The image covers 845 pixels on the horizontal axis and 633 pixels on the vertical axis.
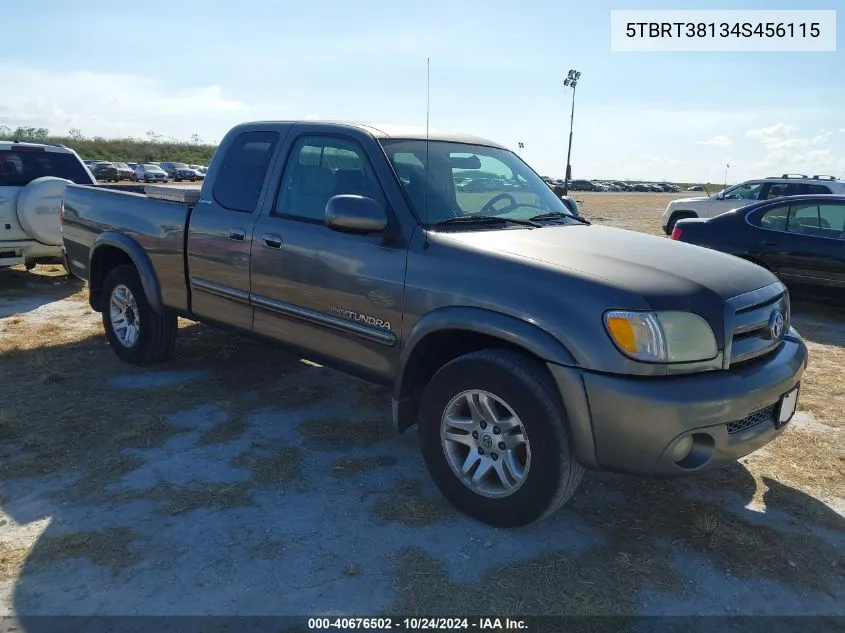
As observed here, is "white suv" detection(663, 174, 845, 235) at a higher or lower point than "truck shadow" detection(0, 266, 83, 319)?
higher

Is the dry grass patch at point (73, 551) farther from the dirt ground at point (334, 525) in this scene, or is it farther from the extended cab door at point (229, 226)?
the extended cab door at point (229, 226)

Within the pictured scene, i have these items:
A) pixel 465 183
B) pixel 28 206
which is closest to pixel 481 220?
pixel 465 183

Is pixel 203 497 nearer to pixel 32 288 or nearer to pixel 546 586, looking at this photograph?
pixel 546 586

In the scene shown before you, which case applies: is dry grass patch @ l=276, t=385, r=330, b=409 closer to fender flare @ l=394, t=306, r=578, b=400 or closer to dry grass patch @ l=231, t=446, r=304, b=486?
dry grass patch @ l=231, t=446, r=304, b=486

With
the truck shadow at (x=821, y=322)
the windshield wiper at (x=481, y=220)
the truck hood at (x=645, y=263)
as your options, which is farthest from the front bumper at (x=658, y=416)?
the truck shadow at (x=821, y=322)

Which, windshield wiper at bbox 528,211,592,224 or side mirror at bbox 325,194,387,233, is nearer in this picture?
side mirror at bbox 325,194,387,233

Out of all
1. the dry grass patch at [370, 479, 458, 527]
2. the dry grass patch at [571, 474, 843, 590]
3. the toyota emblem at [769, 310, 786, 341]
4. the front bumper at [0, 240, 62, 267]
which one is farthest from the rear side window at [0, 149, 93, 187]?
the toyota emblem at [769, 310, 786, 341]

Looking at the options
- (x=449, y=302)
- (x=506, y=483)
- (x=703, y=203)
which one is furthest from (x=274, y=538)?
(x=703, y=203)

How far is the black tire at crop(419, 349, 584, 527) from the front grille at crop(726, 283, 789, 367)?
82 cm

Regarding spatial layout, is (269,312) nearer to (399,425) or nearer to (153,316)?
(399,425)

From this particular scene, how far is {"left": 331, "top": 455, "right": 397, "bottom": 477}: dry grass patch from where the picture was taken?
3.73m

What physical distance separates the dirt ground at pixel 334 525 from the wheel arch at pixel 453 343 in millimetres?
523

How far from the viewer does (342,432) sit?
14.0 feet

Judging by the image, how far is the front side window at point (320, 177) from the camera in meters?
3.83
